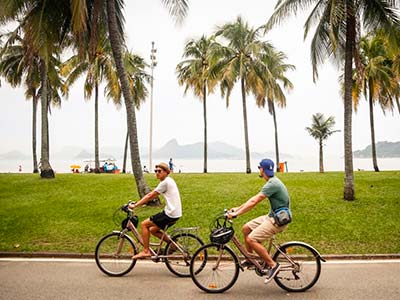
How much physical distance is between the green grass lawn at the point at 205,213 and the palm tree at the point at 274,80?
11622 millimetres

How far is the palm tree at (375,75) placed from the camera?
25.8 meters

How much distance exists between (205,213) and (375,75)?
2052cm

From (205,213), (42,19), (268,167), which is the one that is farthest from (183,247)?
(42,19)

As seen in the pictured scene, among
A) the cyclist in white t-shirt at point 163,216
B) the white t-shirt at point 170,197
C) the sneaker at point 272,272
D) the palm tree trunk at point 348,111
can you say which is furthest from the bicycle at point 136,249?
the palm tree trunk at point 348,111

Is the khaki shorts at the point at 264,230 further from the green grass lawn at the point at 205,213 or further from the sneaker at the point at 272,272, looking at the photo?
the green grass lawn at the point at 205,213

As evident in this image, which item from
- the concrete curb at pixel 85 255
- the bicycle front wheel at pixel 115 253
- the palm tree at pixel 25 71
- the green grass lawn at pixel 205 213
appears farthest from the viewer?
the palm tree at pixel 25 71

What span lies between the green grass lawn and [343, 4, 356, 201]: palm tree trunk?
61cm

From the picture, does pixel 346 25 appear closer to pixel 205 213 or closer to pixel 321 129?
pixel 205 213

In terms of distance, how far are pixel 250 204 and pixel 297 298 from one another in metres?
1.56

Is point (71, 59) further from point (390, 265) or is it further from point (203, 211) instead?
point (390, 265)

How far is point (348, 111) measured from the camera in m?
13.2

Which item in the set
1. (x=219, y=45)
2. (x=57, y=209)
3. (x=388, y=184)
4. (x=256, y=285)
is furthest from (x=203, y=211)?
(x=219, y=45)

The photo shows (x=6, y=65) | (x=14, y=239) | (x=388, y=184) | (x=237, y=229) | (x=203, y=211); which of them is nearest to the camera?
(x=14, y=239)

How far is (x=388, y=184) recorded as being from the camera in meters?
16.5
